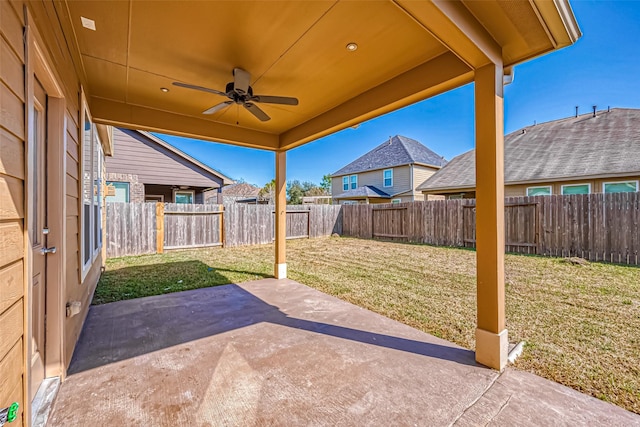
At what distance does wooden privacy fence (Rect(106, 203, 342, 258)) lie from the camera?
7.62m

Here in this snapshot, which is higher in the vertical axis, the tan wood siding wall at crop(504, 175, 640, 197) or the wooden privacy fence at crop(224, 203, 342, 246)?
the tan wood siding wall at crop(504, 175, 640, 197)

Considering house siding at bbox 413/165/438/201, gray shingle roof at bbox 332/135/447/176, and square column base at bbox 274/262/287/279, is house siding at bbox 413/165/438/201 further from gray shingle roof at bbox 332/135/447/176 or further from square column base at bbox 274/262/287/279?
square column base at bbox 274/262/287/279

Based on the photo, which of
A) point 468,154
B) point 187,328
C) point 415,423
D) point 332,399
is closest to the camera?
point 415,423

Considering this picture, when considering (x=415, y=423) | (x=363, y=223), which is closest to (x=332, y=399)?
(x=415, y=423)

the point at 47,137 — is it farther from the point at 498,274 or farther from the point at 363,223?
the point at 363,223

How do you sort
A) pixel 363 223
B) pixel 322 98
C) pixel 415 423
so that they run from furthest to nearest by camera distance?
pixel 363 223, pixel 322 98, pixel 415 423

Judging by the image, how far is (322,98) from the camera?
3.50m

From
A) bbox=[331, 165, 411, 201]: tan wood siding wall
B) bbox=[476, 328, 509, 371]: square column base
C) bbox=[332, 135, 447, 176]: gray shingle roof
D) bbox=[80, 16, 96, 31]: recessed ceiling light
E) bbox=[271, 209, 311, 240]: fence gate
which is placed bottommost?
bbox=[476, 328, 509, 371]: square column base

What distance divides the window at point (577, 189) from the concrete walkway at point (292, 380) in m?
9.44

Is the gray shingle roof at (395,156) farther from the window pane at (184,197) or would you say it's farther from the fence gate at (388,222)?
the window pane at (184,197)

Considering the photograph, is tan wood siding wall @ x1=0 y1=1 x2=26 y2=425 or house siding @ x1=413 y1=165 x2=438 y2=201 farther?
house siding @ x1=413 y1=165 x2=438 y2=201

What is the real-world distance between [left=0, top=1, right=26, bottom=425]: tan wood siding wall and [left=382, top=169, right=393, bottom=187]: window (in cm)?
1714

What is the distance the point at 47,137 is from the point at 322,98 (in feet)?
8.52

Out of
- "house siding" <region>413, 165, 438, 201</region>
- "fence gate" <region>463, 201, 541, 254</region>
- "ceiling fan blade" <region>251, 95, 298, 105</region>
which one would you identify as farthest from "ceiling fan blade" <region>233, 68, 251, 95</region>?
"house siding" <region>413, 165, 438, 201</region>
